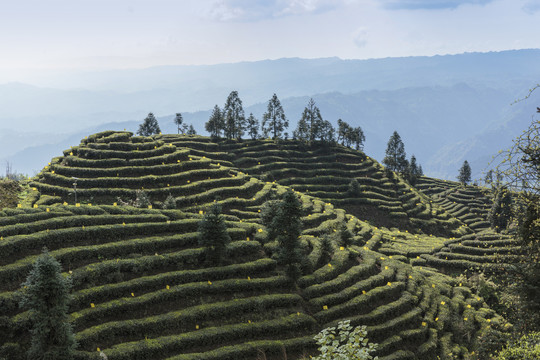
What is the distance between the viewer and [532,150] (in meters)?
14.5

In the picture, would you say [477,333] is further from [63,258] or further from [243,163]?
[243,163]

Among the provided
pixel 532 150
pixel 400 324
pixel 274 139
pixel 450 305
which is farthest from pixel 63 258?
pixel 274 139

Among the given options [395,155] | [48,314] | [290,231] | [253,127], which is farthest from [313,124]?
[48,314]

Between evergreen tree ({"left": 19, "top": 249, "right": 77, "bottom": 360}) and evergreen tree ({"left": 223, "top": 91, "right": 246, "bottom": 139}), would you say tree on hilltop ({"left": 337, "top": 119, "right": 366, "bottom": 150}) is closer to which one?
evergreen tree ({"left": 223, "top": 91, "right": 246, "bottom": 139})

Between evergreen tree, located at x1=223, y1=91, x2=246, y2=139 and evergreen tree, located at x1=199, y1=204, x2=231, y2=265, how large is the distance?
220 feet

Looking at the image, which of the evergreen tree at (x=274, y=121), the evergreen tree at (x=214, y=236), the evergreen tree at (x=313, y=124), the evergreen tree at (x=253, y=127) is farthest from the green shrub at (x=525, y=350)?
the evergreen tree at (x=274, y=121)

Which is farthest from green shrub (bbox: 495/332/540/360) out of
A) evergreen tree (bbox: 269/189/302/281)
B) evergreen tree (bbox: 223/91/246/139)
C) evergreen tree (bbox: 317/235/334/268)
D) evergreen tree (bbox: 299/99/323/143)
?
evergreen tree (bbox: 223/91/246/139)

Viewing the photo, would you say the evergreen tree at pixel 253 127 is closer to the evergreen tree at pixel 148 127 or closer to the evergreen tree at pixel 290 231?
the evergreen tree at pixel 148 127

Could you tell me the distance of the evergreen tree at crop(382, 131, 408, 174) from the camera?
4122 inches

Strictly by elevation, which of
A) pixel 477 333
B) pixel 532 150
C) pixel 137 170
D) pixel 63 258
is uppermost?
pixel 532 150

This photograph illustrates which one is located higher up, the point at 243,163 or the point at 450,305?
the point at 243,163

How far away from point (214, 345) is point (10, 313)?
50.3 ft

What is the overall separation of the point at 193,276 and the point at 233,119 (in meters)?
71.9

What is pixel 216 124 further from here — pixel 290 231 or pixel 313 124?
pixel 290 231
